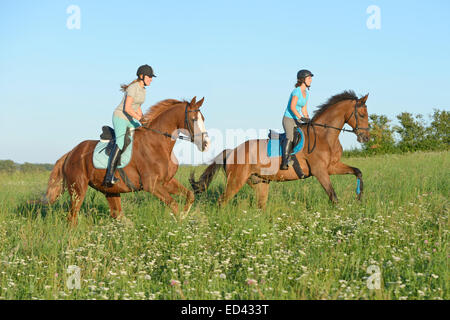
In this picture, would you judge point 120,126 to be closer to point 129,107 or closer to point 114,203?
point 129,107

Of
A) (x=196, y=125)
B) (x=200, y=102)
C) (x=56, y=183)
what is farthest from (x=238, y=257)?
(x=56, y=183)

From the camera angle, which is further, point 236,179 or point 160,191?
point 236,179

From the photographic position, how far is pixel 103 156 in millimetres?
7918

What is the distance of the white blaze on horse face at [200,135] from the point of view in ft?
23.9

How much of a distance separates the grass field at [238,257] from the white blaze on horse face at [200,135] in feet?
4.20

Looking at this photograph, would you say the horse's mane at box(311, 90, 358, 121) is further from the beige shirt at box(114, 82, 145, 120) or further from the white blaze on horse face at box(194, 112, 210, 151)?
the beige shirt at box(114, 82, 145, 120)

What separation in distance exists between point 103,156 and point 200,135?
7.02 ft

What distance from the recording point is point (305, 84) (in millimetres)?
8500

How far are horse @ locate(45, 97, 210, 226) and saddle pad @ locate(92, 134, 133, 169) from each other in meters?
0.09

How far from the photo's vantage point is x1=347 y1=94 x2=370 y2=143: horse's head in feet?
29.1

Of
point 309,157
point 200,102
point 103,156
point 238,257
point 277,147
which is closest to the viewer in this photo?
point 238,257
